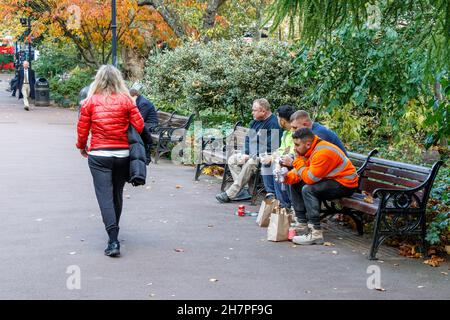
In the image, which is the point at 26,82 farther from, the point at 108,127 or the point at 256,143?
the point at 108,127

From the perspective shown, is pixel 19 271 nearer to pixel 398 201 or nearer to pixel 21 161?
pixel 398 201

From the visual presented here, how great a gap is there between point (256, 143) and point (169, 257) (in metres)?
3.51

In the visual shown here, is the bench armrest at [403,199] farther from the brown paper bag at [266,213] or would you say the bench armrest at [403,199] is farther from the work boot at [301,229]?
the brown paper bag at [266,213]

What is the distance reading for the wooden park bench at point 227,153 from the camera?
11.0 metres

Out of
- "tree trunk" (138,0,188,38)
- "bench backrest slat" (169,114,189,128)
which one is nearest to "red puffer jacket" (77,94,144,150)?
"bench backrest slat" (169,114,189,128)

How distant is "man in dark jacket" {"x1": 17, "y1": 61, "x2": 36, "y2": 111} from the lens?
101ft

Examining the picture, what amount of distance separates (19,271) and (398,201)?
3638 millimetres

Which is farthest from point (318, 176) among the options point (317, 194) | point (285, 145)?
point (285, 145)

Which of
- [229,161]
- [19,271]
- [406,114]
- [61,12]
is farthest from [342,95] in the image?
[61,12]

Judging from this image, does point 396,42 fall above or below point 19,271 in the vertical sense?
above

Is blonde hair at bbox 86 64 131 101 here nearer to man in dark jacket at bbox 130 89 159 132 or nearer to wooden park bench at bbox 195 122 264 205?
wooden park bench at bbox 195 122 264 205

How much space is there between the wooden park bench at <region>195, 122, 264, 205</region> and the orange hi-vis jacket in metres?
2.36

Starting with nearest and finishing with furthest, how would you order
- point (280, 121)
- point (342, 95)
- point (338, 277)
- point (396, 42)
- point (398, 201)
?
point (338, 277) → point (398, 201) → point (280, 121) → point (396, 42) → point (342, 95)

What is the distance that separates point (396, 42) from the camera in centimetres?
1070
